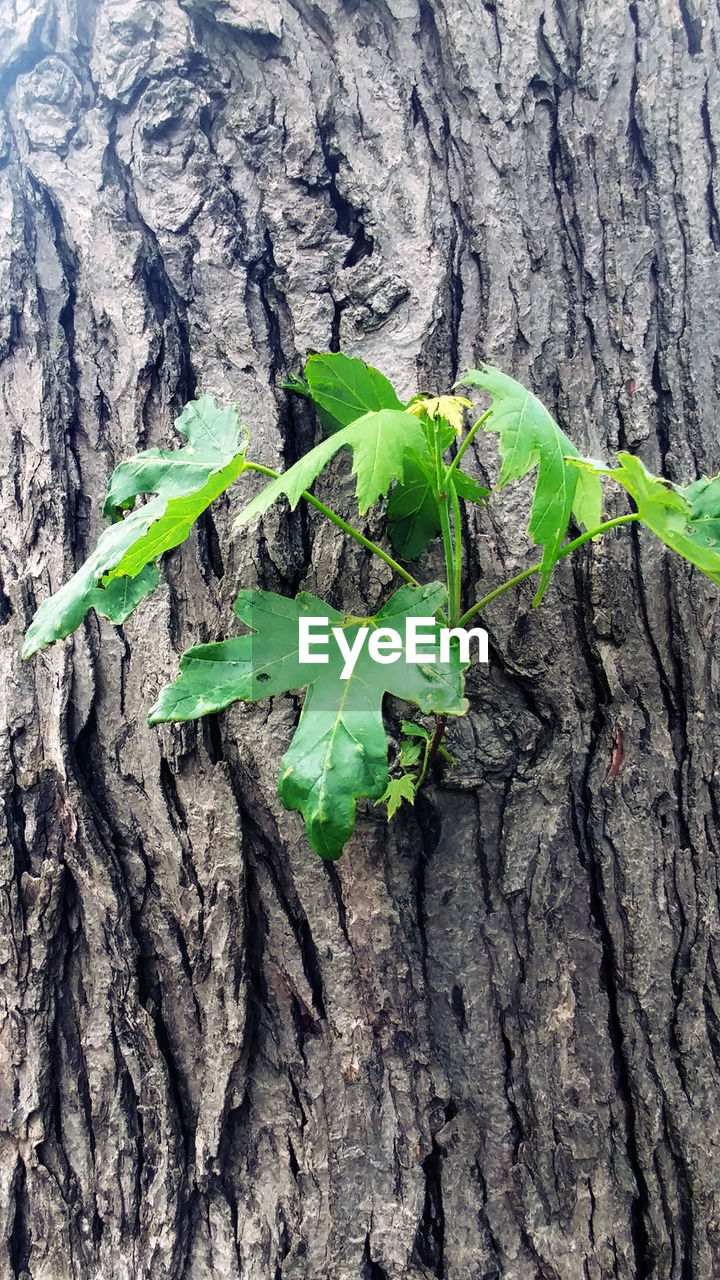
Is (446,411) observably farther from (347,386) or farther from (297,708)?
(297,708)

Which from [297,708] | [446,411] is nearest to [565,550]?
[446,411]

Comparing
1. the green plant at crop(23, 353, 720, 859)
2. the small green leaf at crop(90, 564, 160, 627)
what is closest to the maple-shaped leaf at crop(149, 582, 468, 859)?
the green plant at crop(23, 353, 720, 859)

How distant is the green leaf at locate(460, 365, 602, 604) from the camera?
34.1 inches

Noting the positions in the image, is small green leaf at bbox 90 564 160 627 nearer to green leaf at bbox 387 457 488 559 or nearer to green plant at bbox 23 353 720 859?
green plant at bbox 23 353 720 859

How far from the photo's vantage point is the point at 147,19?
1.46m

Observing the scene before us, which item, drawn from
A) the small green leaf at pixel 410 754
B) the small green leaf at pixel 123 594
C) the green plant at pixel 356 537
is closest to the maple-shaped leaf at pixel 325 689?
the green plant at pixel 356 537

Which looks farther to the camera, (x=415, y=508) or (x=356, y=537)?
(x=415, y=508)

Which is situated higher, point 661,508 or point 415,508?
point 415,508

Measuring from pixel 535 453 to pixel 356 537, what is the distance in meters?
0.31

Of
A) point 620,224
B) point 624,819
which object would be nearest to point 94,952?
point 624,819

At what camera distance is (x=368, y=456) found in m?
0.89

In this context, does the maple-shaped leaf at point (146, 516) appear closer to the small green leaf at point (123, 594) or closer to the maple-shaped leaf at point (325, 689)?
the small green leaf at point (123, 594)

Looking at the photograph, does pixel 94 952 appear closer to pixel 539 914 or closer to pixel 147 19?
pixel 539 914

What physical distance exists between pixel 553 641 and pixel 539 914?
1.63 feet
